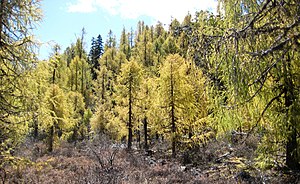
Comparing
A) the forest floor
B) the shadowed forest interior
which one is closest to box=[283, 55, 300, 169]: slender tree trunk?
the shadowed forest interior

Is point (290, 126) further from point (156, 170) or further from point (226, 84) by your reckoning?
point (156, 170)

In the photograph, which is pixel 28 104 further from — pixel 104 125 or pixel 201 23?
pixel 104 125

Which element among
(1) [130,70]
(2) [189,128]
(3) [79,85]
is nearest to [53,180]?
(2) [189,128]

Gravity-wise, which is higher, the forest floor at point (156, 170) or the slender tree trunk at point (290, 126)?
the slender tree trunk at point (290, 126)

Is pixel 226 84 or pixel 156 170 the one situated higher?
pixel 226 84

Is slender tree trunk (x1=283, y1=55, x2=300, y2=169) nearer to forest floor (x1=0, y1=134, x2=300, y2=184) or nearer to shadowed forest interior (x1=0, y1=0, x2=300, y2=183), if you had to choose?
shadowed forest interior (x1=0, y1=0, x2=300, y2=183)

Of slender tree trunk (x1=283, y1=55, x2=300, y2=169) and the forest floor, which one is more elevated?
slender tree trunk (x1=283, y1=55, x2=300, y2=169)

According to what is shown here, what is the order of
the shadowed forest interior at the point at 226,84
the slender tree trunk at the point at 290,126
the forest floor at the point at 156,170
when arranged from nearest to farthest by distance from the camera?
the shadowed forest interior at the point at 226,84 < the slender tree trunk at the point at 290,126 < the forest floor at the point at 156,170

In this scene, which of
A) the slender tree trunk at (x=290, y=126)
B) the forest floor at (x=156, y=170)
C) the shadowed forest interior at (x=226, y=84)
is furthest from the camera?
the forest floor at (x=156, y=170)

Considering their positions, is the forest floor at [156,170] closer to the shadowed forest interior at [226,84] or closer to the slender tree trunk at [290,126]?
the shadowed forest interior at [226,84]

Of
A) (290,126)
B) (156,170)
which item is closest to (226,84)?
(290,126)

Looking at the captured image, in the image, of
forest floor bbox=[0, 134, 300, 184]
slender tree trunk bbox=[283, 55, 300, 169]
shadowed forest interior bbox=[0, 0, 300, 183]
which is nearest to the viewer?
shadowed forest interior bbox=[0, 0, 300, 183]

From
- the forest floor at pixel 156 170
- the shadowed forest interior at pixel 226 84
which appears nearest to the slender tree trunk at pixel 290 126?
the shadowed forest interior at pixel 226 84

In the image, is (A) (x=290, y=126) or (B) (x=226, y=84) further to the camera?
(A) (x=290, y=126)
